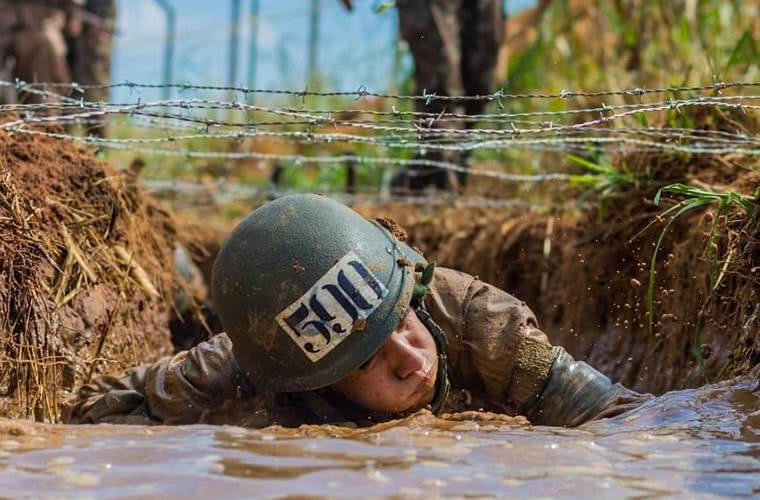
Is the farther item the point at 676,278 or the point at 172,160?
the point at 172,160

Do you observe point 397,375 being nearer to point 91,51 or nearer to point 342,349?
point 342,349

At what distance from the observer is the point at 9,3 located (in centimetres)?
918

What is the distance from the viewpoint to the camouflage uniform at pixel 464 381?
350 cm

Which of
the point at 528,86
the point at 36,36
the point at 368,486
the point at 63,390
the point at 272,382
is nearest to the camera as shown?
the point at 368,486

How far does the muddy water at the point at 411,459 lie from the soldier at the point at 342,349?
19 cm

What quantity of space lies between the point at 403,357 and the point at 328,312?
277 mm

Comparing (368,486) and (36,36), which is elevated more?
(36,36)

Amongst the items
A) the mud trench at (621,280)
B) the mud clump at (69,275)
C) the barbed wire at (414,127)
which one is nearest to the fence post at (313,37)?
Result: the barbed wire at (414,127)

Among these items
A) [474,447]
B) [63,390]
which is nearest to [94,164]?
[63,390]

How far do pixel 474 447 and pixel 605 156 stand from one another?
3.12 metres

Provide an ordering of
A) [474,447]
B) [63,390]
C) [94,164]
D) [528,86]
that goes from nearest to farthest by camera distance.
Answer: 1. [474,447]
2. [63,390]
3. [94,164]
4. [528,86]

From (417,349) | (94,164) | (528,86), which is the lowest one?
(417,349)

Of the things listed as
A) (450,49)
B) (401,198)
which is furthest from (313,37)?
(401,198)

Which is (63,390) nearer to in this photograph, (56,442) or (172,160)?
(56,442)
